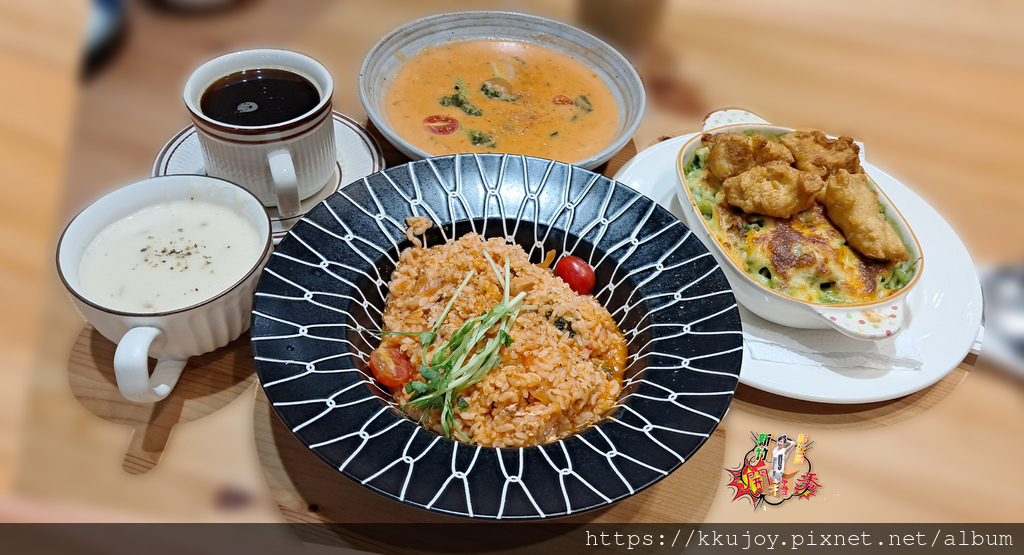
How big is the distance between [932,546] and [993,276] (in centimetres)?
127

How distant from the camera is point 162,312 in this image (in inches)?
64.7

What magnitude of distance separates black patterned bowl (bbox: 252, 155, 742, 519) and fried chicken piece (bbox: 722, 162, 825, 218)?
11.7 inches

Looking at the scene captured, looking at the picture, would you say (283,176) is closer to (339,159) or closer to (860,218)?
(339,159)

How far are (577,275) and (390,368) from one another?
0.64 metres

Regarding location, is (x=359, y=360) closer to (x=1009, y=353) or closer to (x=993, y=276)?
(x=1009, y=353)

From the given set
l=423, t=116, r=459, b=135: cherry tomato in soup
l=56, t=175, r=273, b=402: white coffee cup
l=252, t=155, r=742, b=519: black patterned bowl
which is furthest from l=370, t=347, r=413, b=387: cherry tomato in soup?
l=423, t=116, r=459, b=135: cherry tomato in soup

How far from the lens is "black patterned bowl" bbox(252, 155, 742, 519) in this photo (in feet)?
4.87

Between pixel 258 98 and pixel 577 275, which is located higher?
pixel 258 98

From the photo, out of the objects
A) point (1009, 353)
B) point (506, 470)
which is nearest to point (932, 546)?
point (1009, 353)

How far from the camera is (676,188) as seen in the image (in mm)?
2387

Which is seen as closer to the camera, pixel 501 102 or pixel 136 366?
pixel 136 366

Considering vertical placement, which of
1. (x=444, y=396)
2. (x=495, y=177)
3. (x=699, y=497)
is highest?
(x=495, y=177)

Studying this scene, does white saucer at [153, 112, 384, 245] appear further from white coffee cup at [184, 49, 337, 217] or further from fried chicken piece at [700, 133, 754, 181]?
fried chicken piece at [700, 133, 754, 181]

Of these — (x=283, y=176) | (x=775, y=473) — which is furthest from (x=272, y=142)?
(x=775, y=473)
